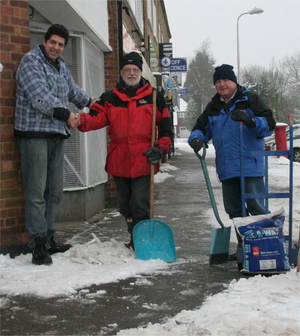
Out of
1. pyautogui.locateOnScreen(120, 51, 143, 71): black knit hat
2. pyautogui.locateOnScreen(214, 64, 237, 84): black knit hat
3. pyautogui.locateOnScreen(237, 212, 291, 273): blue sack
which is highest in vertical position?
pyautogui.locateOnScreen(120, 51, 143, 71): black knit hat

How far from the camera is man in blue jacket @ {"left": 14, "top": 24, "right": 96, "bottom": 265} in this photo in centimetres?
435

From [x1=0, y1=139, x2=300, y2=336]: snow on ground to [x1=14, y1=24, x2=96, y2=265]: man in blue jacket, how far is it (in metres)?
0.30

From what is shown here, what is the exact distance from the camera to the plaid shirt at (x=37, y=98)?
432 centimetres

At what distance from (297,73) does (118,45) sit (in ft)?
184

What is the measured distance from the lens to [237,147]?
14.4ft

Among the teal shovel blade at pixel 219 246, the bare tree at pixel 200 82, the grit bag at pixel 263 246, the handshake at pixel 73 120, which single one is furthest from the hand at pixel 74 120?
the bare tree at pixel 200 82

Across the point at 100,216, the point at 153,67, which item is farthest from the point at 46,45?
the point at 153,67

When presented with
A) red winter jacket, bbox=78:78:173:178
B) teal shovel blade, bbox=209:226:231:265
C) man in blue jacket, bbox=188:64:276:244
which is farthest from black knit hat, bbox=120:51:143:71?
teal shovel blade, bbox=209:226:231:265

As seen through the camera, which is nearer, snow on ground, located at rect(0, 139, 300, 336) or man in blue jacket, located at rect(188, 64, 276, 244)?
snow on ground, located at rect(0, 139, 300, 336)

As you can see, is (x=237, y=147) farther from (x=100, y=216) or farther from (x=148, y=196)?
(x=100, y=216)

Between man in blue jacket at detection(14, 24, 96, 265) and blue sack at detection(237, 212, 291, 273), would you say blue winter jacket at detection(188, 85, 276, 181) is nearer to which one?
blue sack at detection(237, 212, 291, 273)

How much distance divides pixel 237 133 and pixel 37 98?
1.78 metres

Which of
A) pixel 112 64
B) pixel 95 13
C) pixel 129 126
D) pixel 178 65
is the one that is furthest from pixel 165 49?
pixel 129 126

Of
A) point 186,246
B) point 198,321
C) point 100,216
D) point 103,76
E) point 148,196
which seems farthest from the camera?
point 103,76
